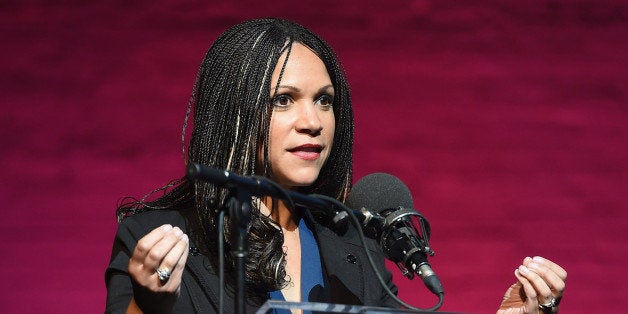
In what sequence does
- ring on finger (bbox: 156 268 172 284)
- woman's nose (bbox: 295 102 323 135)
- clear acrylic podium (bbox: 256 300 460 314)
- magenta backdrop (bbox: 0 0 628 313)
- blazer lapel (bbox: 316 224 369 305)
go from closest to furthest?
clear acrylic podium (bbox: 256 300 460 314) → ring on finger (bbox: 156 268 172 284) → woman's nose (bbox: 295 102 323 135) → blazer lapel (bbox: 316 224 369 305) → magenta backdrop (bbox: 0 0 628 313)

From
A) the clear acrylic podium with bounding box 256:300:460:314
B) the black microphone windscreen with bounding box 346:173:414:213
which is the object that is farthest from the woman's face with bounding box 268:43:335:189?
the clear acrylic podium with bounding box 256:300:460:314

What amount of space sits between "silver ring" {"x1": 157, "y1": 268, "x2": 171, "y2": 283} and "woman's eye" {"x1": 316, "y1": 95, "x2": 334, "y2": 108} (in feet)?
1.95

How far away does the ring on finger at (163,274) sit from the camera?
135 cm

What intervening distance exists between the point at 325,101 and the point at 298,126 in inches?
5.1

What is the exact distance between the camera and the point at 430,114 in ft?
8.43

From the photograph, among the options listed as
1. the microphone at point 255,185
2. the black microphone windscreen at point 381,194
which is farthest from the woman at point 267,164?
the microphone at point 255,185

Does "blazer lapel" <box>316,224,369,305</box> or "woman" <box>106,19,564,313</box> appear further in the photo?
"blazer lapel" <box>316,224,369,305</box>

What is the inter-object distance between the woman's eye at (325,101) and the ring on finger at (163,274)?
60cm

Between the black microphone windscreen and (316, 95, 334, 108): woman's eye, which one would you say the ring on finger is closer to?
the black microphone windscreen

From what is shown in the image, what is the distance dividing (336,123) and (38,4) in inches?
36.9

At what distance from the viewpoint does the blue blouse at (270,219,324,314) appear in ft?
5.96

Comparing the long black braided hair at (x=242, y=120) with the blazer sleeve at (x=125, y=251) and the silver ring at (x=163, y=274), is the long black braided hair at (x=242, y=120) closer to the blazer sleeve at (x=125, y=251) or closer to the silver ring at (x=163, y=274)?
the blazer sleeve at (x=125, y=251)

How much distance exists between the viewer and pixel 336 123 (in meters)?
1.96

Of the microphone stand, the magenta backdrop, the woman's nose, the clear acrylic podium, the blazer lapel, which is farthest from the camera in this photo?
the magenta backdrop
